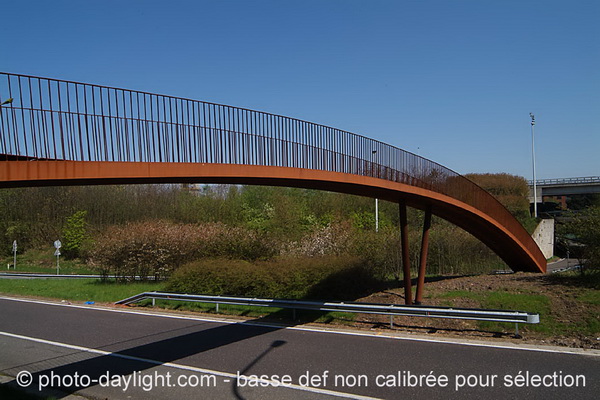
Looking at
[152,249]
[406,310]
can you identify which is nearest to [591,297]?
[406,310]

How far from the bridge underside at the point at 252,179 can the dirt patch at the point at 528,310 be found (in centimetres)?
226

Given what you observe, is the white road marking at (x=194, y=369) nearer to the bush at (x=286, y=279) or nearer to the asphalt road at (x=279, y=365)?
the asphalt road at (x=279, y=365)

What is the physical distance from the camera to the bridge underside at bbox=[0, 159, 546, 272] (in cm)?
653

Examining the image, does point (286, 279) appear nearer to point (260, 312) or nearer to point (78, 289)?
point (260, 312)

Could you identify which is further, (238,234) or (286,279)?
(238,234)

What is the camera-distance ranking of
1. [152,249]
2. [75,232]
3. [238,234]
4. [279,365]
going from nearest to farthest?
[279,365], [238,234], [152,249], [75,232]

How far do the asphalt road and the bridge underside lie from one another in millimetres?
3350

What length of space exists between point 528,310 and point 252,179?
8.39m

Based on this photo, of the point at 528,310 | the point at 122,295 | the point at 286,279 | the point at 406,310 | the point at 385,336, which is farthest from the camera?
the point at 122,295

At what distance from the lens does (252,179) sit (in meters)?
9.72

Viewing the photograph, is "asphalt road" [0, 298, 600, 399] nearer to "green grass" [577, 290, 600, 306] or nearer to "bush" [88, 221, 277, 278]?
"green grass" [577, 290, 600, 306]

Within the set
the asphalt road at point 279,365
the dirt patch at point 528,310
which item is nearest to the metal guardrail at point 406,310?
the dirt patch at point 528,310

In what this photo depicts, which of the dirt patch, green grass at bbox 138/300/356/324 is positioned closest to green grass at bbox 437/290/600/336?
the dirt patch

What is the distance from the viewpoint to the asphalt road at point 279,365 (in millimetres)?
7000
